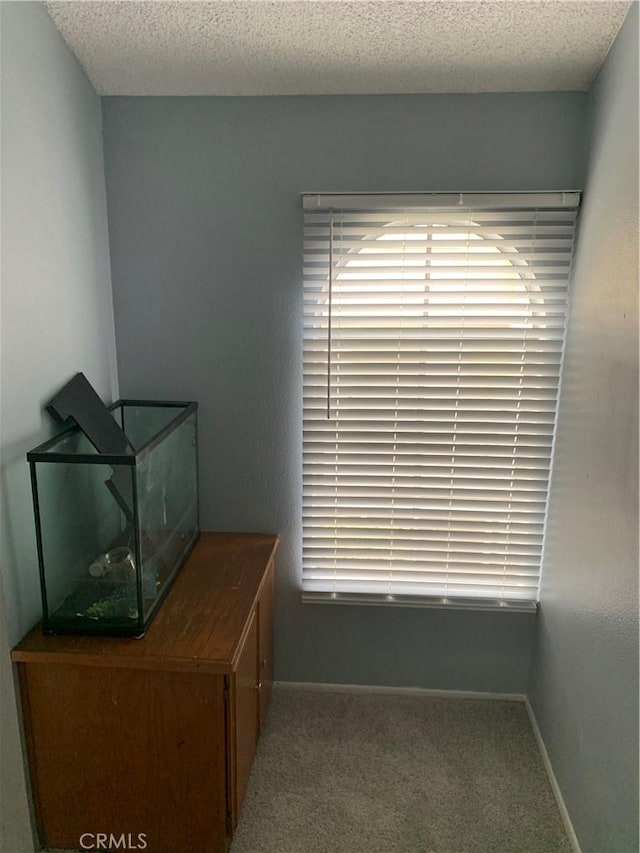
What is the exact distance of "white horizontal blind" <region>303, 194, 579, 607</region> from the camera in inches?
74.2

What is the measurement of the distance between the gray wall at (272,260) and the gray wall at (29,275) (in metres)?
0.26

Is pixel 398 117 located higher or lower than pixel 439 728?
higher

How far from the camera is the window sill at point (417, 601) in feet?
6.88

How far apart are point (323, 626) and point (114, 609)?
0.94 m

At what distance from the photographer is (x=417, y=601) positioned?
6.95 feet

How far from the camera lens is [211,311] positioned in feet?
6.57

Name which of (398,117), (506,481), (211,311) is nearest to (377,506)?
(506,481)

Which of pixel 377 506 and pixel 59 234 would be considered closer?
pixel 59 234

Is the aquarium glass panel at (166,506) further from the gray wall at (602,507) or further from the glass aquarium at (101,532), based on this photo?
the gray wall at (602,507)

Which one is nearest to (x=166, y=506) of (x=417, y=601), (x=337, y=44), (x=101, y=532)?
(x=101, y=532)

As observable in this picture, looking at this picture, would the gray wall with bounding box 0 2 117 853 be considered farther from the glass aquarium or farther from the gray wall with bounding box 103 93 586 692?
the gray wall with bounding box 103 93 586 692

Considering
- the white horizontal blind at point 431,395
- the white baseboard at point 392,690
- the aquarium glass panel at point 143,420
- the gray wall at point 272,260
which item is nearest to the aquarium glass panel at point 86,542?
the aquarium glass panel at point 143,420

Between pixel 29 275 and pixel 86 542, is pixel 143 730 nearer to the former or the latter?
pixel 86 542

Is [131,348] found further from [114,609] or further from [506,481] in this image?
[506,481]
